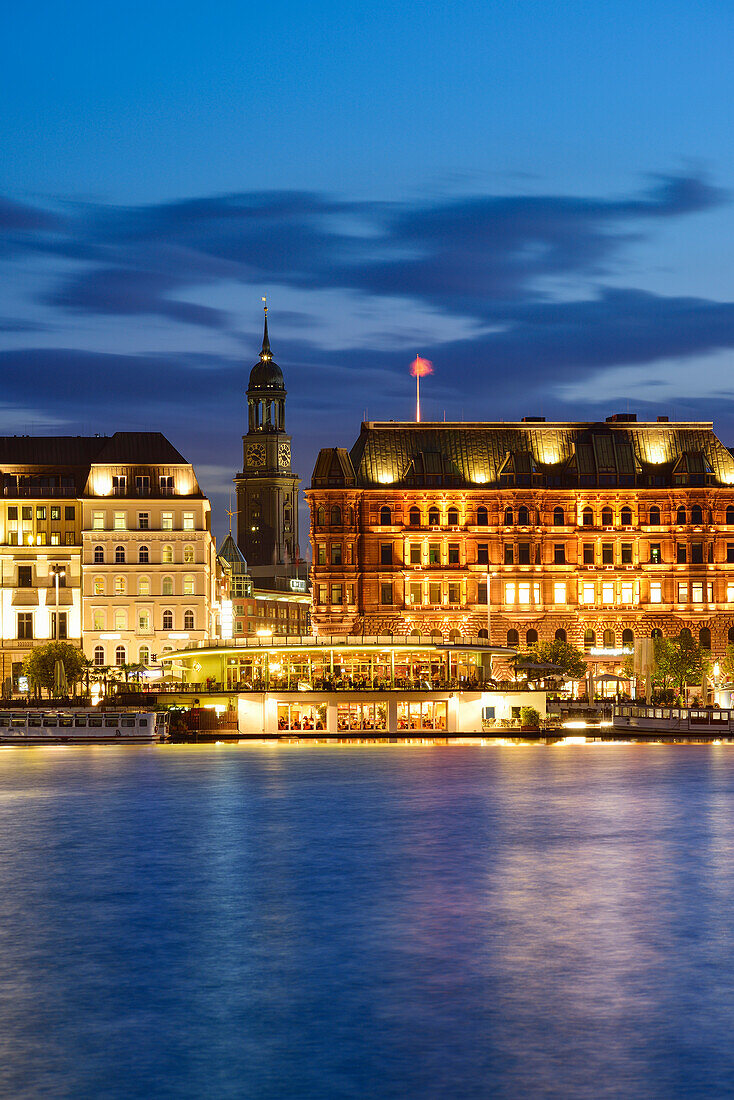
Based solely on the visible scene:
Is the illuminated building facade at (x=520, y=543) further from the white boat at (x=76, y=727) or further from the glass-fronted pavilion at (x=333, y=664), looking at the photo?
the white boat at (x=76, y=727)

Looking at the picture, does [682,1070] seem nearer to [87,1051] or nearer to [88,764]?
[87,1051]

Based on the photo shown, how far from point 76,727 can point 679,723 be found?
169ft

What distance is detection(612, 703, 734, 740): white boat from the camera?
453ft

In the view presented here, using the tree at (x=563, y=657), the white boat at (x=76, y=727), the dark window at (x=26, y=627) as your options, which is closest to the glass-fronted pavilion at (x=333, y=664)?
the tree at (x=563, y=657)

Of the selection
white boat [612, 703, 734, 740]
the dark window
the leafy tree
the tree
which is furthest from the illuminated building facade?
the leafy tree

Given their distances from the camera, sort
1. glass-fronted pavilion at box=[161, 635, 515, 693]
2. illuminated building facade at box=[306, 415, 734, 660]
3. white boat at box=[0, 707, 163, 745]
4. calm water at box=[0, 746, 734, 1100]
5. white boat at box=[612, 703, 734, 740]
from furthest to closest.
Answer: illuminated building facade at box=[306, 415, 734, 660] < glass-fronted pavilion at box=[161, 635, 515, 693] < white boat at box=[612, 703, 734, 740] < white boat at box=[0, 707, 163, 745] < calm water at box=[0, 746, 734, 1100]

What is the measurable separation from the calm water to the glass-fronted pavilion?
178 ft

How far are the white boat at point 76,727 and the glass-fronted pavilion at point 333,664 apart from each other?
8.66m

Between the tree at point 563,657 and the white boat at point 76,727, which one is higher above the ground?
the tree at point 563,657

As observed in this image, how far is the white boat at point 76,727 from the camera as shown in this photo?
136 metres

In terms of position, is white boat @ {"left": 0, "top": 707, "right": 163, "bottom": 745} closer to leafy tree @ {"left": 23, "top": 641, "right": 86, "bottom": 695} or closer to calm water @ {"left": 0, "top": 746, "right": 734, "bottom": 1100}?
leafy tree @ {"left": 23, "top": 641, "right": 86, "bottom": 695}

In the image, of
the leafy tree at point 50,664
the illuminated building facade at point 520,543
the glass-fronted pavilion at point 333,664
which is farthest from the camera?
the illuminated building facade at point 520,543

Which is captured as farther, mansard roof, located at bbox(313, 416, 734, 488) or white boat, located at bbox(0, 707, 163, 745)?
mansard roof, located at bbox(313, 416, 734, 488)

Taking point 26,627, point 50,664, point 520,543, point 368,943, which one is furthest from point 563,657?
point 368,943
